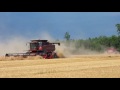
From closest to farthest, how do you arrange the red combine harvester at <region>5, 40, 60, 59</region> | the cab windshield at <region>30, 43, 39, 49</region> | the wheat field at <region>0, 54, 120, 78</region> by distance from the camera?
the wheat field at <region>0, 54, 120, 78</region> < the red combine harvester at <region>5, 40, 60, 59</region> < the cab windshield at <region>30, 43, 39, 49</region>

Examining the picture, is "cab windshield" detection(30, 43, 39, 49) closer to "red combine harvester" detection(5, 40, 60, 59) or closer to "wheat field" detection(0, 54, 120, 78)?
"red combine harvester" detection(5, 40, 60, 59)

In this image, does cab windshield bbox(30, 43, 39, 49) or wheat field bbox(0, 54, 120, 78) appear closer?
wheat field bbox(0, 54, 120, 78)

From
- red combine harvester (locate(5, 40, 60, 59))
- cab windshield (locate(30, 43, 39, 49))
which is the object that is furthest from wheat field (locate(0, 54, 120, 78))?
cab windshield (locate(30, 43, 39, 49))

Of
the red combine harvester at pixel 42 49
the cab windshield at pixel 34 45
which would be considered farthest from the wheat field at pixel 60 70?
the cab windshield at pixel 34 45

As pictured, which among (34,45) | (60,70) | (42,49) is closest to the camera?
(60,70)

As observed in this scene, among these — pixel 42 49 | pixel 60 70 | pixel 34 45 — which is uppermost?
pixel 34 45

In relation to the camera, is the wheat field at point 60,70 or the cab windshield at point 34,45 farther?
the cab windshield at point 34,45

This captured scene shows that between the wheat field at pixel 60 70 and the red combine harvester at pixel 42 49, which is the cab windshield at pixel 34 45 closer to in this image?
the red combine harvester at pixel 42 49

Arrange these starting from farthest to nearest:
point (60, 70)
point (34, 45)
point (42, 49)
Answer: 1. point (34, 45)
2. point (42, 49)
3. point (60, 70)

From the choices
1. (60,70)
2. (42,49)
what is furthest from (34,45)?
(60,70)

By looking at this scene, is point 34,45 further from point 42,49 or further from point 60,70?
point 60,70
